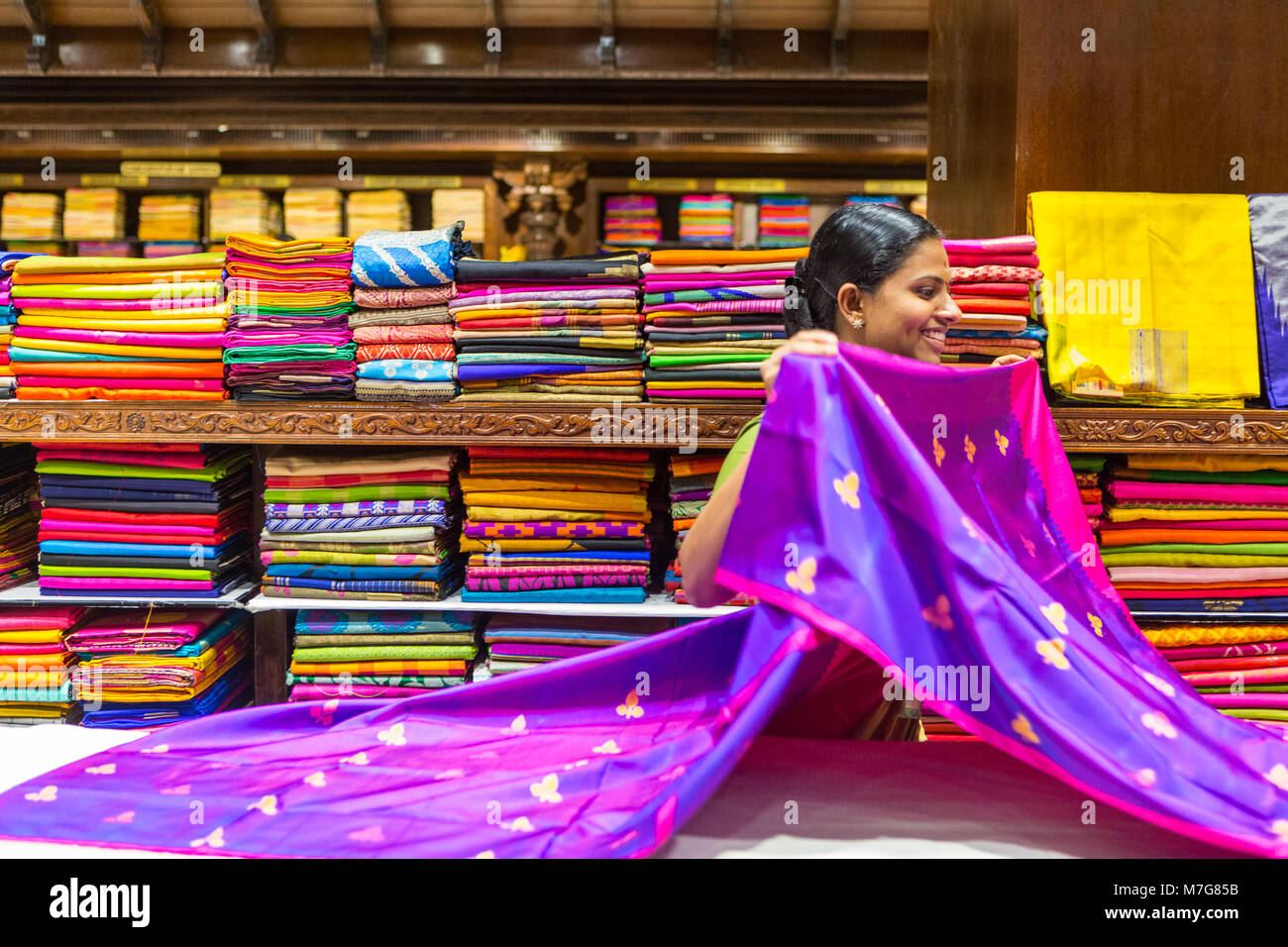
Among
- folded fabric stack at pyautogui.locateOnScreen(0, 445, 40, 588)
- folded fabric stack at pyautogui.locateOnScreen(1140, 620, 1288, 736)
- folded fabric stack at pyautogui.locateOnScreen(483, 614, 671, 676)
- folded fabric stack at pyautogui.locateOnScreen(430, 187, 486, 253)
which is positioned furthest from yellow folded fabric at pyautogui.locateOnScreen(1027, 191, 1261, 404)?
folded fabric stack at pyautogui.locateOnScreen(430, 187, 486, 253)

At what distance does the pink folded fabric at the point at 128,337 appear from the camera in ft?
8.28

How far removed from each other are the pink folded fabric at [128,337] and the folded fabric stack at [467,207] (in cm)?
306

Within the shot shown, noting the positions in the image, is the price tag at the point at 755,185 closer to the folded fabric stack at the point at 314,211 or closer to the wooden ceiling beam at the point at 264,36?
the folded fabric stack at the point at 314,211

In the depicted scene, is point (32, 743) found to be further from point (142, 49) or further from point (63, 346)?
point (142, 49)

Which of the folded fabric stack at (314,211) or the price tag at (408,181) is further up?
the price tag at (408,181)

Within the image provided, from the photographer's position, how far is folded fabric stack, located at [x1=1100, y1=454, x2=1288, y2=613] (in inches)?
95.1

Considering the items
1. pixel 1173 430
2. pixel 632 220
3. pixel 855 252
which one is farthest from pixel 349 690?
pixel 632 220

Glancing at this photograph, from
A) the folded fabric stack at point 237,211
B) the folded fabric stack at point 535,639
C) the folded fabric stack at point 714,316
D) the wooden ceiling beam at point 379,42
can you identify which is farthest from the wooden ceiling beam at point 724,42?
the folded fabric stack at point 535,639

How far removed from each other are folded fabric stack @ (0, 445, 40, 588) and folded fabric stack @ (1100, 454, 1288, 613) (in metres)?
3.08

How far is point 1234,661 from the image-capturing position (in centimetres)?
247

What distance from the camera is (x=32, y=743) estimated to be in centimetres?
197

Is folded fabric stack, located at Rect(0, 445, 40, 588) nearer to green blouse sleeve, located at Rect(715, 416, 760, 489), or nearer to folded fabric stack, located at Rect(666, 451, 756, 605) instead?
folded fabric stack, located at Rect(666, 451, 756, 605)

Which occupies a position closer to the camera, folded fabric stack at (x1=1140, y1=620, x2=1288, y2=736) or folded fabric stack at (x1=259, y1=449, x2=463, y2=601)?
folded fabric stack at (x1=1140, y1=620, x2=1288, y2=736)
